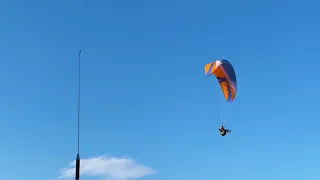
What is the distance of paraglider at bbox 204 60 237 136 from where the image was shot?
64.8 metres

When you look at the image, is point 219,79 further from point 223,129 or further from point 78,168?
point 78,168

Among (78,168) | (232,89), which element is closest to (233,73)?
(232,89)

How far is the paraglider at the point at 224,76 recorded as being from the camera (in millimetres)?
64750

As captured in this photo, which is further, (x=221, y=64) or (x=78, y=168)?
(x=221, y=64)

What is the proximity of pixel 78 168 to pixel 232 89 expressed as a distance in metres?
36.8

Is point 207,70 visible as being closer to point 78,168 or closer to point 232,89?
point 232,89

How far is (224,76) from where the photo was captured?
2594 inches

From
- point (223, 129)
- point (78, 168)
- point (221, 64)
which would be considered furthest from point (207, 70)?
point (78, 168)

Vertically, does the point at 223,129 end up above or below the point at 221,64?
below

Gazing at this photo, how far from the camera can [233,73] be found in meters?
65.8

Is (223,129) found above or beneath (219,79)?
beneath

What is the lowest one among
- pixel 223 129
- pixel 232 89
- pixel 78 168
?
pixel 78 168

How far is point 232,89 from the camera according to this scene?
66.7m

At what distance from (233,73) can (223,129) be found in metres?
7.50
